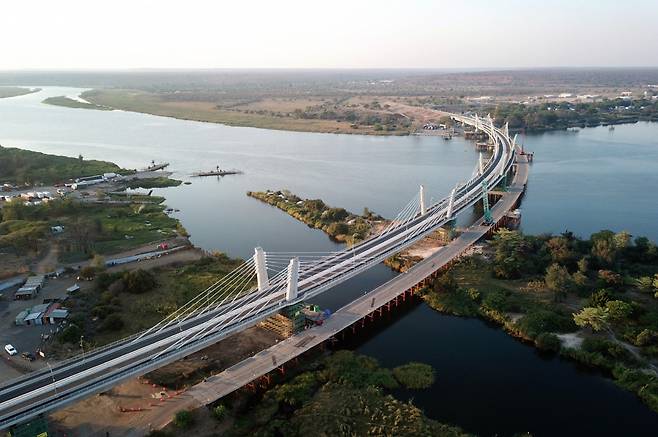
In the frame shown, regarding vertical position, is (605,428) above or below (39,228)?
below

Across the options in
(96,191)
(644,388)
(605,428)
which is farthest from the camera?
(96,191)

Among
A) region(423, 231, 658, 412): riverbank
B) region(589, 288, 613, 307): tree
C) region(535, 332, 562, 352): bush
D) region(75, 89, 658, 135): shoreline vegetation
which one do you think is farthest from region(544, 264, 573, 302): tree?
region(75, 89, 658, 135): shoreline vegetation

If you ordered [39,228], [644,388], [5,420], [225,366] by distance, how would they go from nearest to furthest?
1. [5,420]
2. [644,388]
3. [225,366]
4. [39,228]

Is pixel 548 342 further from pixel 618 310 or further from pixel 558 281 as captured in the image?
pixel 558 281

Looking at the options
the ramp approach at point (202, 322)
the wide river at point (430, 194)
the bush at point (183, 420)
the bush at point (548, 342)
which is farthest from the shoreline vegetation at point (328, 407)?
the bush at point (548, 342)

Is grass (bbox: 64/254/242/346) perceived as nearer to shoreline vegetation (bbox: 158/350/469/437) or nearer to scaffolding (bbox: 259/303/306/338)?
scaffolding (bbox: 259/303/306/338)

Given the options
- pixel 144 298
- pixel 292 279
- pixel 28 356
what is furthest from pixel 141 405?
pixel 144 298

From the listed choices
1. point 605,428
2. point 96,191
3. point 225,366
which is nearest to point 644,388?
point 605,428

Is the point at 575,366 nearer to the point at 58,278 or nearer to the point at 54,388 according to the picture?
the point at 54,388
